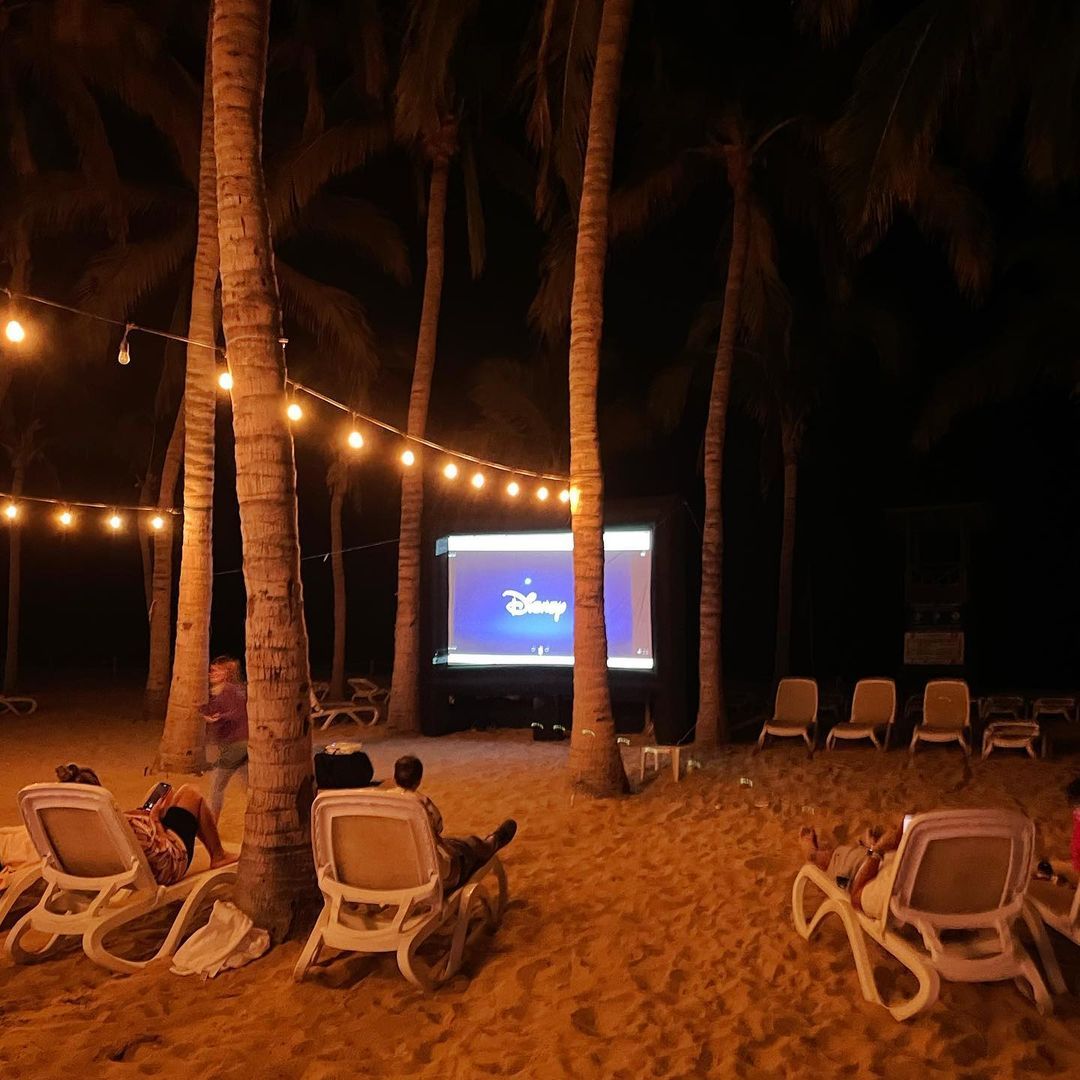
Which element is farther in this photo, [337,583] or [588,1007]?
[337,583]

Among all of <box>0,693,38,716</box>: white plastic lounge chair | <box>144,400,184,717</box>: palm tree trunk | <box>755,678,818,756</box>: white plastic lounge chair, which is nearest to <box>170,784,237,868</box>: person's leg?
<box>755,678,818,756</box>: white plastic lounge chair

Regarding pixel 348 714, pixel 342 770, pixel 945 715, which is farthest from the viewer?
pixel 348 714

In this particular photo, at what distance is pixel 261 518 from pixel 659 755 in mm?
6456

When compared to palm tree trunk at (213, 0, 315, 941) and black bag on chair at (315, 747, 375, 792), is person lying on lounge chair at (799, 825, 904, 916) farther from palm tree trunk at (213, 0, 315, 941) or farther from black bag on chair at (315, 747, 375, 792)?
black bag on chair at (315, 747, 375, 792)

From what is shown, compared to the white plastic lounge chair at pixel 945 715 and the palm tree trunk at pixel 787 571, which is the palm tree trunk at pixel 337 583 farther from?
the white plastic lounge chair at pixel 945 715

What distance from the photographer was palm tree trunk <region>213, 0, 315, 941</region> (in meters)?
5.00

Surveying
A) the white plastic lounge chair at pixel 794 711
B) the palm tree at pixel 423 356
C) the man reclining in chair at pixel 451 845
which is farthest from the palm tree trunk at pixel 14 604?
the man reclining in chair at pixel 451 845

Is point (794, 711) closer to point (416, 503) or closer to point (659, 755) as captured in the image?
point (659, 755)

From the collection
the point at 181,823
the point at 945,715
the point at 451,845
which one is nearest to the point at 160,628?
the point at 181,823

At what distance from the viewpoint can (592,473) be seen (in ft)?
28.5

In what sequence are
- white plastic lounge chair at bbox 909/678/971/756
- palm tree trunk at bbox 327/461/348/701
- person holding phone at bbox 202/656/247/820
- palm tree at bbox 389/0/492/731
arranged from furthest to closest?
1. palm tree trunk at bbox 327/461/348/701
2. palm tree at bbox 389/0/492/731
3. white plastic lounge chair at bbox 909/678/971/756
4. person holding phone at bbox 202/656/247/820

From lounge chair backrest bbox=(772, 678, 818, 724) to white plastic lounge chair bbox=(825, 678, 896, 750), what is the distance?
40 centimetres

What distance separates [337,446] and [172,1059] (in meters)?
16.8

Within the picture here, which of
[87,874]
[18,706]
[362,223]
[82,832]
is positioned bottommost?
[18,706]
